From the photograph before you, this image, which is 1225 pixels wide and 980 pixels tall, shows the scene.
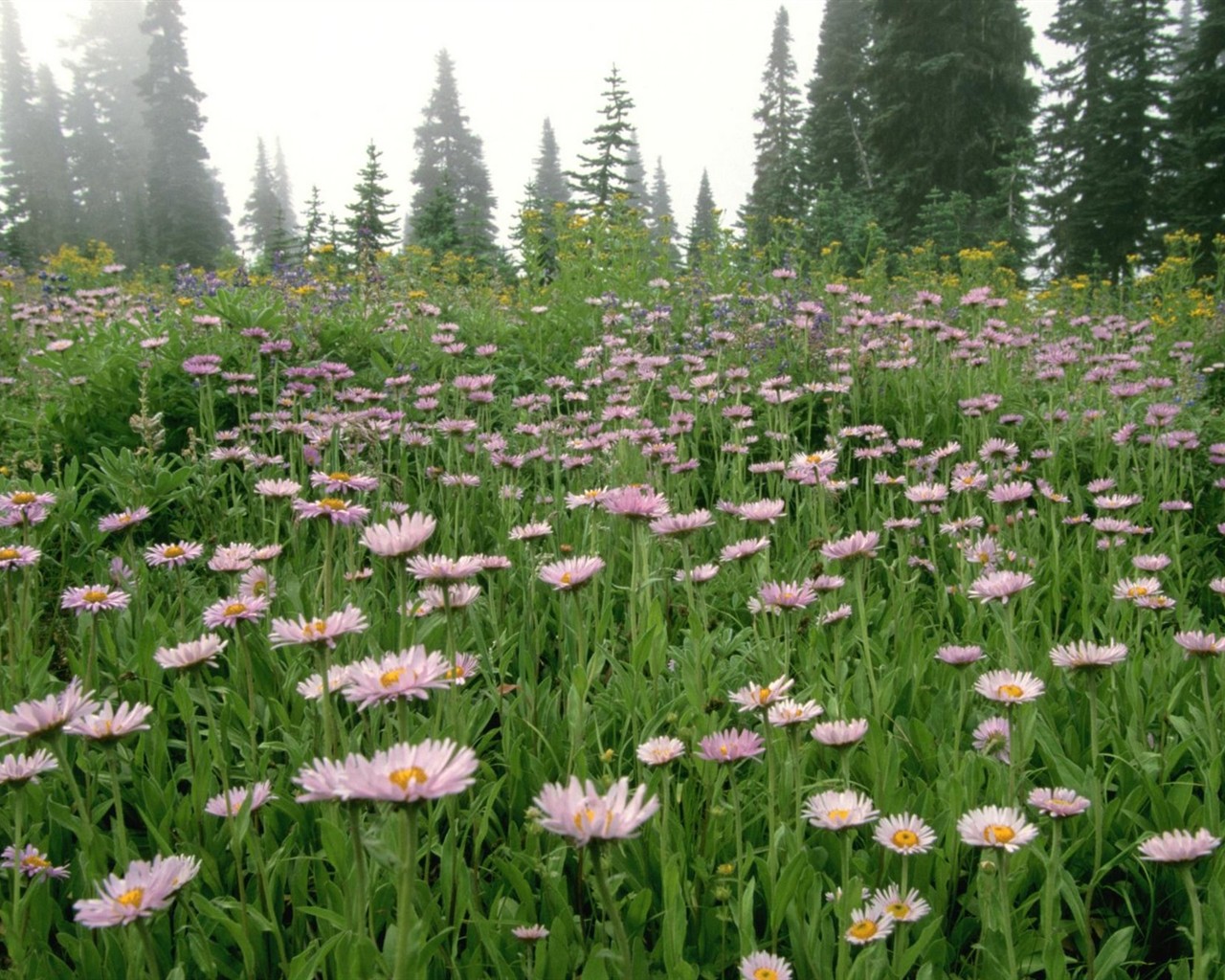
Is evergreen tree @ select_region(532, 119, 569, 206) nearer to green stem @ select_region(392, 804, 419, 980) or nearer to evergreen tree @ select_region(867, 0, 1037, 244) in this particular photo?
evergreen tree @ select_region(867, 0, 1037, 244)

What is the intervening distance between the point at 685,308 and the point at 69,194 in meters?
55.3

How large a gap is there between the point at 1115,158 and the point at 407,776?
25843mm

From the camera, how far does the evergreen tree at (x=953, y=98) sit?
841 inches

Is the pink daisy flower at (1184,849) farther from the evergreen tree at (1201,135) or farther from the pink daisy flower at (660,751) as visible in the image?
the evergreen tree at (1201,135)

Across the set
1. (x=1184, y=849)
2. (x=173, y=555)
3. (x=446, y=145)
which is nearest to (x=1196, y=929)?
(x=1184, y=849)

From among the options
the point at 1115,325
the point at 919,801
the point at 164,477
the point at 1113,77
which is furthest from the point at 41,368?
the point at 1113,77

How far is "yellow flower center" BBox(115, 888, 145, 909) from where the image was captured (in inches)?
37.1

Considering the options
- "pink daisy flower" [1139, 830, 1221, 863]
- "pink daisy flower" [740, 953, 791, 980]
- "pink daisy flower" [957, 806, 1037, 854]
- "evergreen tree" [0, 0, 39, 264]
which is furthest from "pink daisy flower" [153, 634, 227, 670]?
"evergreen tree" [0, 0, 39, 264]

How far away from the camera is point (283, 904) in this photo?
1.41 metres

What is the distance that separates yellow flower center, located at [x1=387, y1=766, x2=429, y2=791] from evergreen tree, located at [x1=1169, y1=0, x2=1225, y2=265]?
21612mm

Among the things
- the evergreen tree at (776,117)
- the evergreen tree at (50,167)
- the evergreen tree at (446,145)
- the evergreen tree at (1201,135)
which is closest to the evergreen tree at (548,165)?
the evergreen tree at (446,145)

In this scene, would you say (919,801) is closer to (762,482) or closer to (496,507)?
(496,507)

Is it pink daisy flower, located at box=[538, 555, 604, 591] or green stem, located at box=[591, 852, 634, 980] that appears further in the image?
pink daisy flower, located at box=[538, 555, 604, 591]

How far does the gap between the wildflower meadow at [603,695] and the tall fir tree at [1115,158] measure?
20.8 m
